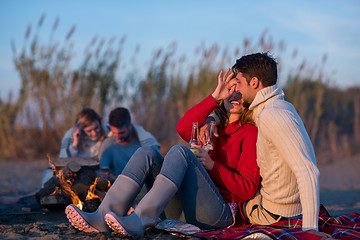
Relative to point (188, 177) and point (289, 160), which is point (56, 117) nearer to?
point (188, 177)

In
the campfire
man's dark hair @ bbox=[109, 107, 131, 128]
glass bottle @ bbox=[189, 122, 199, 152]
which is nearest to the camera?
glass bottle @ bbox=[189, 122, 199, 152]

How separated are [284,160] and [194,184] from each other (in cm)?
62

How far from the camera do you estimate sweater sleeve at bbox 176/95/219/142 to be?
11.6 feet

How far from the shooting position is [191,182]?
3068 mm

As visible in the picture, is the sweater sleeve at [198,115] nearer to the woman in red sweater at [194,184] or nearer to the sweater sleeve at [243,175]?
the woman in red sweater at [194,184]

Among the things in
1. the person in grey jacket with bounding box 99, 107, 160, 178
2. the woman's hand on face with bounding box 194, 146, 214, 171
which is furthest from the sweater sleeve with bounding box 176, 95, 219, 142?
the person in grey jacket with bounding box 99, 107, 160, 178

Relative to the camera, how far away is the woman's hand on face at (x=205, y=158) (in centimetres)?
315

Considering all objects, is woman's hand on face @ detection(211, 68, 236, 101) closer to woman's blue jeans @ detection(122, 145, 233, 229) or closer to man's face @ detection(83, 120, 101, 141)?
woman's blue jeans @ detection(122, 145, 233, 229)

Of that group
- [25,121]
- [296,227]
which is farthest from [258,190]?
[25,121]

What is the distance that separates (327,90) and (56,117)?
592cm

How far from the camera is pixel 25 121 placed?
29.5 feet

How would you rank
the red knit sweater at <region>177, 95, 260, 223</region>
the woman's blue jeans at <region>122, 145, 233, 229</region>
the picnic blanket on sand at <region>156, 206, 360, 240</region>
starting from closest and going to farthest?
the picnic blanket on sand at <region>156, 206, 360, 240</region>, the woman's blue jeans at <region>122, 145, 233, 229</region>, the red knit sweater at <region>177, 95, 260, 223</region>

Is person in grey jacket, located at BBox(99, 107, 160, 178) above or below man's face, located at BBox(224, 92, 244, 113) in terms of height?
below

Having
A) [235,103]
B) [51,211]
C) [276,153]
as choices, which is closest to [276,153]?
[276,153]
